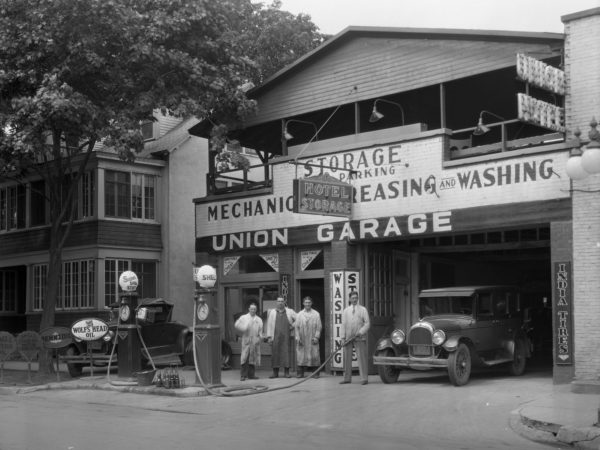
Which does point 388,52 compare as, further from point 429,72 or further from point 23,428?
point 23,428

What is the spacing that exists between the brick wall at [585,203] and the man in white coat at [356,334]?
4171mm

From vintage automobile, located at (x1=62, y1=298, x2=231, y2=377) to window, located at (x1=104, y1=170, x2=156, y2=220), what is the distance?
584 centimetres

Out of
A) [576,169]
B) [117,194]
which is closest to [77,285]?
[117,194]

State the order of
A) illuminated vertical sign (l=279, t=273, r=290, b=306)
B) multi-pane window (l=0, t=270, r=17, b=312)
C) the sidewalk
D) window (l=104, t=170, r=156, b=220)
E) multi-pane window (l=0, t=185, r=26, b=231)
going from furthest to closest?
multi-pane window (l=0, t=270, r=17, b=312) → multi-pane window (l=0, t=185, r=26, b=231) → window (l=104, t=170, r=156, b=220) → illuminated vertical sign (l=279, t=273, r=290, b=306) → the sidewalk

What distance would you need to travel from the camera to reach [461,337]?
54.2ft

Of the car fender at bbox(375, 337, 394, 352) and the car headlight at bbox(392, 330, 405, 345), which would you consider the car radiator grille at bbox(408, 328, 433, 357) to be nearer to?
the car headlight at bbox(392, 330, 405, 345)

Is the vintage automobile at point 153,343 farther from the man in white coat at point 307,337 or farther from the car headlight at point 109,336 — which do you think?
the man in white coat at point 307,337

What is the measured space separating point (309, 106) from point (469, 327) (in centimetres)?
726

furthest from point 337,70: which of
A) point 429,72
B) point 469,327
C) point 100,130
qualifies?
point 469,327

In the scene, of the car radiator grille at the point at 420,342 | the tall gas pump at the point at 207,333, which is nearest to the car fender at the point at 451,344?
the car radiator grille at the point at 420,342

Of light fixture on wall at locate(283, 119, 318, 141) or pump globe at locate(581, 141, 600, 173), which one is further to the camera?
light fixture on wall at locate(283, 119, 318, 141)

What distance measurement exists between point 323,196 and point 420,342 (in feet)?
13.2

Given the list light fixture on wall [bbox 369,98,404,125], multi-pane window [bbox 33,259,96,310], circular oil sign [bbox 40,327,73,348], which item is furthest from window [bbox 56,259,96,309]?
light fixture on wall [bbox 369,98,404,125]

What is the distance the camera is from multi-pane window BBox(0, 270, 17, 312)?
3219cm
